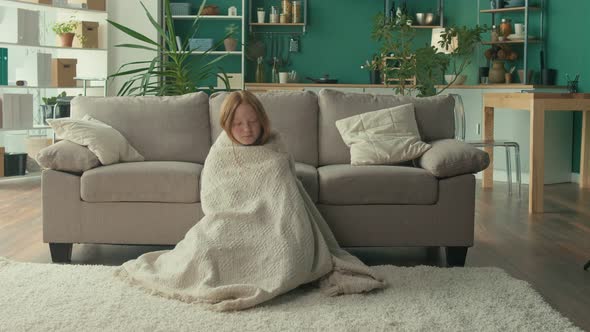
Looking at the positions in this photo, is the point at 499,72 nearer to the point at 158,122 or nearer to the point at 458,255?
the point at 458,255

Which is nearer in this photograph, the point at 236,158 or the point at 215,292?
the point at 215,292

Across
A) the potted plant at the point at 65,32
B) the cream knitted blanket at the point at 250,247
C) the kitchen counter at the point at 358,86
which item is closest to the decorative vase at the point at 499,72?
the kitchen counter at the point at 358,86

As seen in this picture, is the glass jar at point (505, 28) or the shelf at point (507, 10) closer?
the shelf at point (507, 10)

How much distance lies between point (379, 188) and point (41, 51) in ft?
17.6

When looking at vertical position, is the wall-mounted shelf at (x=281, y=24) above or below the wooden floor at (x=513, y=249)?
above

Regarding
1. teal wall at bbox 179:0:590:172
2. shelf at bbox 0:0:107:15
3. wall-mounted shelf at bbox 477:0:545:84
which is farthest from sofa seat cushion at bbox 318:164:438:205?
teal wall at bbox 179:0:590:172

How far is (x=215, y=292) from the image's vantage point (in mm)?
3389

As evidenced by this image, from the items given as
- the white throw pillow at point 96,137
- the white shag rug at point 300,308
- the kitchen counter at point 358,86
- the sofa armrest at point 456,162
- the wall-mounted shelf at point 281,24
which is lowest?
the white shag rug at point 300,308

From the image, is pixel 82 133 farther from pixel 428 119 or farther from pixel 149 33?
pixel 149 33

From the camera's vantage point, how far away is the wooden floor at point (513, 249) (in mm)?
3926

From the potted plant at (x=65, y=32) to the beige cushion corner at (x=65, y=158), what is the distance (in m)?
4.25

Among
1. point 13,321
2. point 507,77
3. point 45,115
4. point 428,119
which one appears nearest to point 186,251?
point 13,321

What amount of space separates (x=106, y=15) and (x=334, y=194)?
522cm

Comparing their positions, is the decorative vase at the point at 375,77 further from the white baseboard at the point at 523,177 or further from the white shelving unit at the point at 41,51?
the white shelving unit at the point at 41,51
